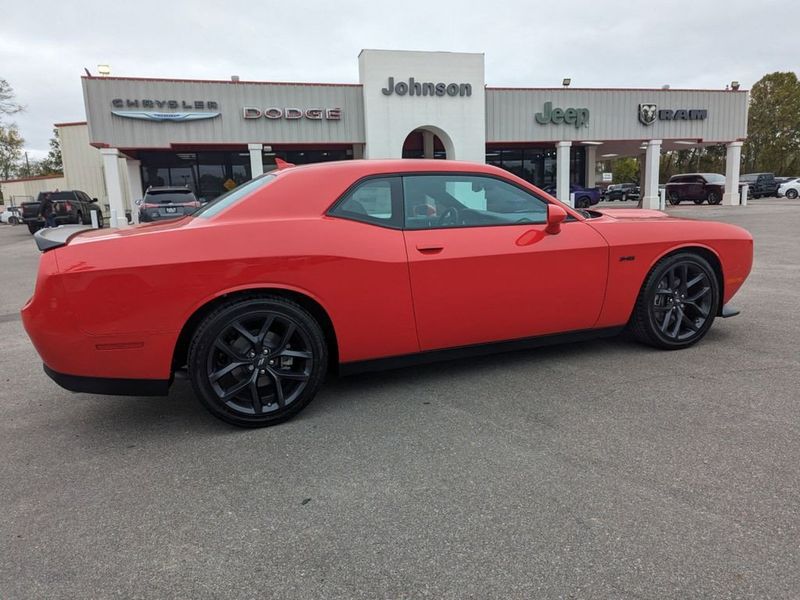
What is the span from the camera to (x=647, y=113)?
82.5 feet

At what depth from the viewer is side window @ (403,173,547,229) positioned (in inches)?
144

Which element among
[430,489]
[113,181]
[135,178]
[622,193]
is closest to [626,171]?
[622,193]

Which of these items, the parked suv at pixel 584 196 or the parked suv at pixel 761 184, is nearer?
the parked suv at pixel 584 196

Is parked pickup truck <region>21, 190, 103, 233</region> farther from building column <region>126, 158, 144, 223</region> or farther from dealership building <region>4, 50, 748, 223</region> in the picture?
dealership building <region>4, 50, 748, 223</region>

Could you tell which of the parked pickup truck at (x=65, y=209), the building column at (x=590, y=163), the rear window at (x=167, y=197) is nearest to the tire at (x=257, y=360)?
the rear window at (x=167, y=197)

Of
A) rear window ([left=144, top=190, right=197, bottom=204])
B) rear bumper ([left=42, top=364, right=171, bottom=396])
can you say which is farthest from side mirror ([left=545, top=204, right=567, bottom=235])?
rear window ([left=144, top=190, right=197, bottom=204])

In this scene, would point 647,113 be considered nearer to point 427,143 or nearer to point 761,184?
point 427,143

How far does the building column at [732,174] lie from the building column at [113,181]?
90.5ft

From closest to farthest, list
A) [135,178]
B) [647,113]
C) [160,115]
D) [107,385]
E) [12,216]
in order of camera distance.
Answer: [107,385], [160,115], [135,178], [647,113], [12,216]

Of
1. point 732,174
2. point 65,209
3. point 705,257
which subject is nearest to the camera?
point 705,257

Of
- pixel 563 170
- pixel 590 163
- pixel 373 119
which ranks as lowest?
pixel 563 170

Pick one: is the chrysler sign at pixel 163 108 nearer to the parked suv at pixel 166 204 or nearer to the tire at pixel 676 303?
the parked suv at pixel 166 204

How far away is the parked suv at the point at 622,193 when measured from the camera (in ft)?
136

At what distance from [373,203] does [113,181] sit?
2060 cm
